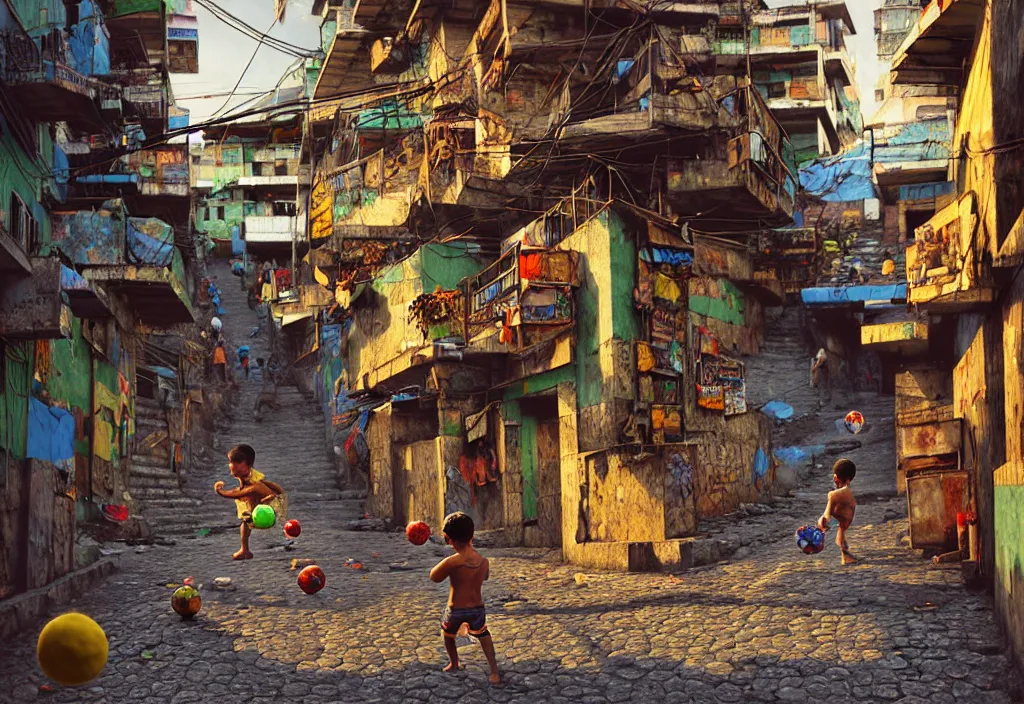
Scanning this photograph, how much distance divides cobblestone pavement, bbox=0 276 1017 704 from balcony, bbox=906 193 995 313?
10.3 ft

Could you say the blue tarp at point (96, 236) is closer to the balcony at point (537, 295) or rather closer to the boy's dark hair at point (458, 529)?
the balcony at point (537, 295)

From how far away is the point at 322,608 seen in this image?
13375 mm

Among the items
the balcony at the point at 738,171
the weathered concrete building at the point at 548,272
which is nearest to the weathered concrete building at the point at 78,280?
the weathered concrete building at the point at 548,272

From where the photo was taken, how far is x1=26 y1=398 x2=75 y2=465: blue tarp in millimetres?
15516

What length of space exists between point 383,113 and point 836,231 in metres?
16.5

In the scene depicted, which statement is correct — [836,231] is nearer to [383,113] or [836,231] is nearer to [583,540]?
[383,113]

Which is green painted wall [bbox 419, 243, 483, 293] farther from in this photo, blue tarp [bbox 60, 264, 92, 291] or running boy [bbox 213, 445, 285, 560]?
running boy [bbox 213, 445, 285, 560]

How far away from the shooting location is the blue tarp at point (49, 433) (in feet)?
50.9

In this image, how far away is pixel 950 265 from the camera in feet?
41.1

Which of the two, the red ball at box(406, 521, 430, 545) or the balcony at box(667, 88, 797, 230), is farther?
the balcony at box(667, 88, 797, 230)

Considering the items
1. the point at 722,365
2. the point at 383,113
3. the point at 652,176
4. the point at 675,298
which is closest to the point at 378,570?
the point at 675,298

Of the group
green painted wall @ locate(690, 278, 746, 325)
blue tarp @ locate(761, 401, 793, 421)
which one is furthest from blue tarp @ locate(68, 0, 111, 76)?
blue tarp @ locate(761, 401, 793, 421)

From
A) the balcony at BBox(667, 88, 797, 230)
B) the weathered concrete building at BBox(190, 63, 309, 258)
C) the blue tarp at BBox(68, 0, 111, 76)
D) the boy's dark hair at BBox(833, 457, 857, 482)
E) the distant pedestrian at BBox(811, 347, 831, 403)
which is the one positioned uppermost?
the weathered concrete building at BBox(190, 63, 309, 258)

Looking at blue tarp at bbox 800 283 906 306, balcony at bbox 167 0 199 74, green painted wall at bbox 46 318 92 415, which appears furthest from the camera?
balcony at bbox 167 0 199 74
